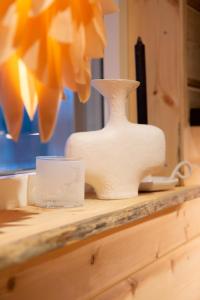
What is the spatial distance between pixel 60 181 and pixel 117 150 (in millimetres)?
178

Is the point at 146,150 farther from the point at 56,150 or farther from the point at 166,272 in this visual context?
the point at 166,272

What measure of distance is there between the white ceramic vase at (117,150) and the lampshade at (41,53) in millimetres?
333

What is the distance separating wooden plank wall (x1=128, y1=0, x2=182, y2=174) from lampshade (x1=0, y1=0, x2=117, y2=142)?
27.3 inches

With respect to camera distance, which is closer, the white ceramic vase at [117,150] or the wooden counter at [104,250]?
the wooden counter at [104,250]

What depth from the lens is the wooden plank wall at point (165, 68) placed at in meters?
1.41

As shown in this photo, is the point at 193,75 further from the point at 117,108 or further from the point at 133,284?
the point at 133,284

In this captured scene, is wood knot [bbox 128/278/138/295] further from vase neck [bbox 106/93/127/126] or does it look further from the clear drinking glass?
vase neck [bbox 106/93/127/126]

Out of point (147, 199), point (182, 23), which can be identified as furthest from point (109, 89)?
point (182, 23)

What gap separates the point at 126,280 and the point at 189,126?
0.69 meters

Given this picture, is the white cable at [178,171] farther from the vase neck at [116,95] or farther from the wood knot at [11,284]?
the wood knot at [11,284]

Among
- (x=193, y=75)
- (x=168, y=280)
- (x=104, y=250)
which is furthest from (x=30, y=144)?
(x=193, y=75)

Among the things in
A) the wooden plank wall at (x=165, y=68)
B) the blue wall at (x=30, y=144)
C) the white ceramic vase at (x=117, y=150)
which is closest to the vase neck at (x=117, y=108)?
the white ceramic vase at (x=117, y=150)

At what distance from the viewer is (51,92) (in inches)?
26.8

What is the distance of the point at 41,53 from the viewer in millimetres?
643
